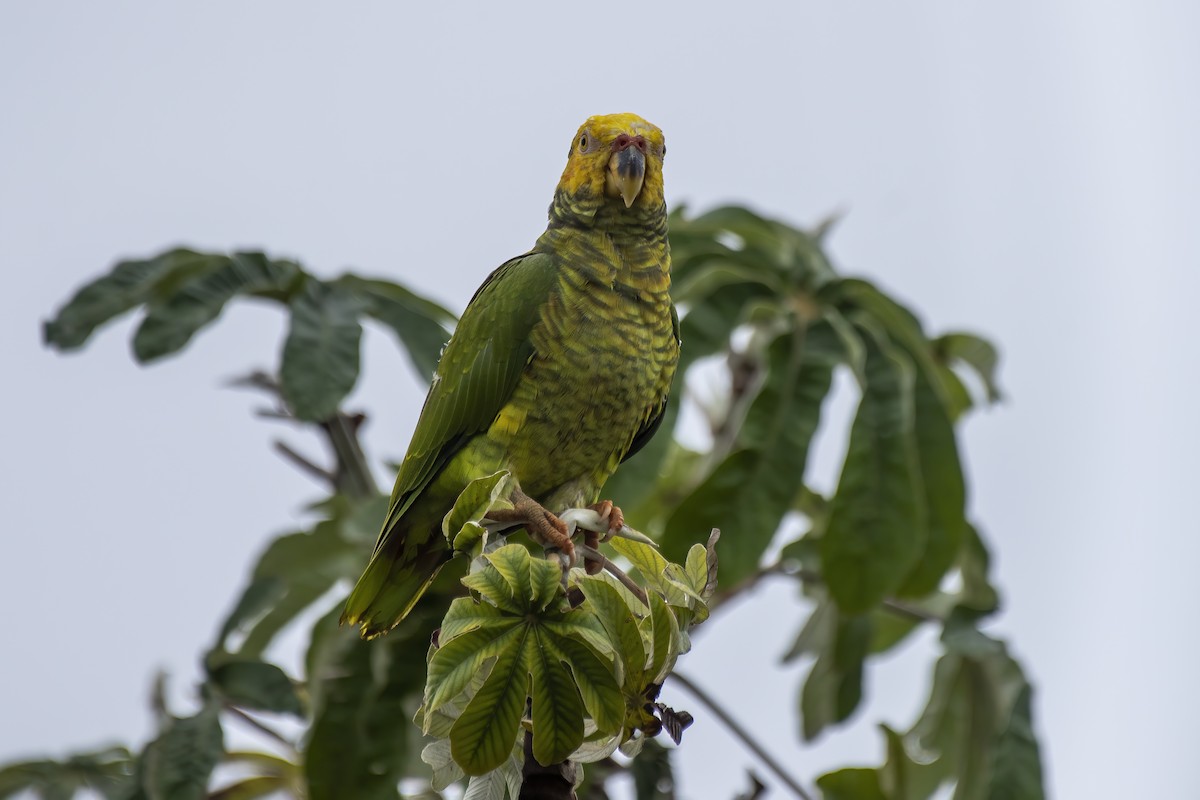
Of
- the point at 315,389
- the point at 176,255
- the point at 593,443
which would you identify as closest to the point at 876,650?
the point at 593,443

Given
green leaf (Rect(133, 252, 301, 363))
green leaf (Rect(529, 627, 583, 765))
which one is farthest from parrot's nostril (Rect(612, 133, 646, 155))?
green leaf (Rect(529, 627, 583, 765))

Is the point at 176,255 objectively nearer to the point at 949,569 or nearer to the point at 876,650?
the point at 949,569

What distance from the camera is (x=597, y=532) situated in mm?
Result: 1732

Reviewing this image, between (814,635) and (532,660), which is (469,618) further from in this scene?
(814,635)

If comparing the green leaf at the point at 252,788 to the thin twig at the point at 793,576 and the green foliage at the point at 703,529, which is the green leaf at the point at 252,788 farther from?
the thin twig at the point at 793,576

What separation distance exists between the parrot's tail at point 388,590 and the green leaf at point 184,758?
51 cm

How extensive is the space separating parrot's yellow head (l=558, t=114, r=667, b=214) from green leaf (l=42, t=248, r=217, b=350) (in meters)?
0.93

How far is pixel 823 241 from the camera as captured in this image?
3383 mm

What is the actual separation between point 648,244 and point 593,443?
40 cm

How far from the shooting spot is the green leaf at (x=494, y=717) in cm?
140

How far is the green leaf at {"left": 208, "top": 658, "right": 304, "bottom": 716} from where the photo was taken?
2.56 metres

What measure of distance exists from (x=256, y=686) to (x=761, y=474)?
1.20m

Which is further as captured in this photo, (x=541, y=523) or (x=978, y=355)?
(x=978, y=355)

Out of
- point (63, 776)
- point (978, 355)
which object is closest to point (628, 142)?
point (978, 355)
